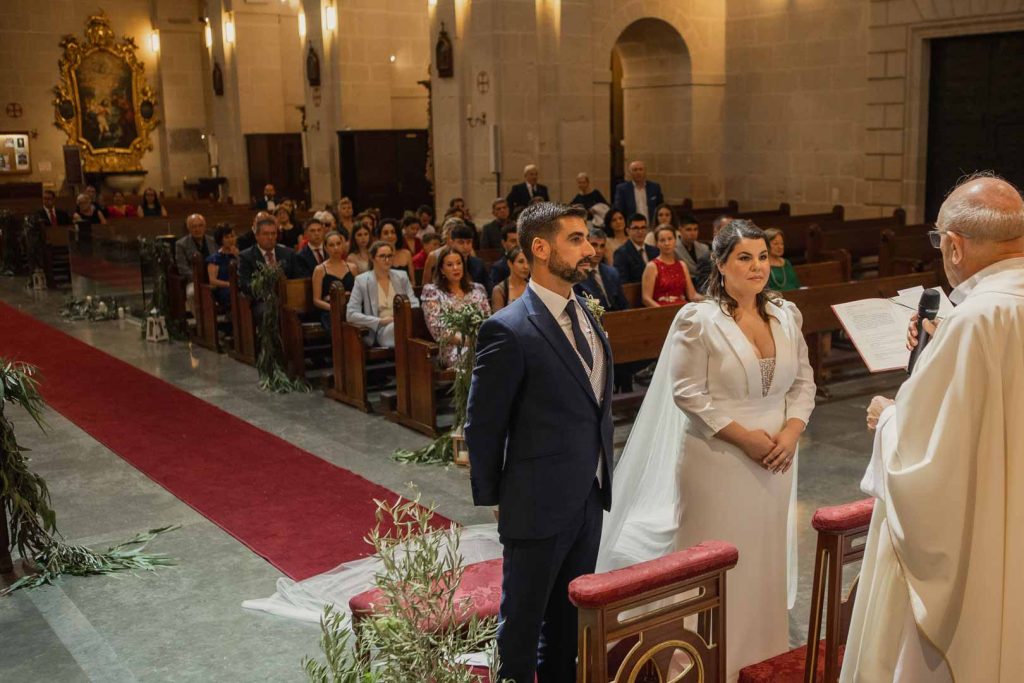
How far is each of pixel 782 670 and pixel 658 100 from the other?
1504cm

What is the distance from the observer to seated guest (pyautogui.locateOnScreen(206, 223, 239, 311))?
10789 mm

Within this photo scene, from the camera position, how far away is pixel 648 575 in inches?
108

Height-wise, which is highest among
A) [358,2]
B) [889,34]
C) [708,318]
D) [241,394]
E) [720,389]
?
[358,2]

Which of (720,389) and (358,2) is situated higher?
(358,2)

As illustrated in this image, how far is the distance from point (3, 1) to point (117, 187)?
4.64 metres

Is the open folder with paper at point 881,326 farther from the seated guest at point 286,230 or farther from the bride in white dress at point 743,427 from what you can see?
the seated guest at point 286,230

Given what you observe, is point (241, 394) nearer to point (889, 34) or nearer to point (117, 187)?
point (889, 34)

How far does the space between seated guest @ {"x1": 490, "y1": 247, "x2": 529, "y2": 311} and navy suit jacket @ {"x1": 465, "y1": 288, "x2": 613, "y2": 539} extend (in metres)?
3.09

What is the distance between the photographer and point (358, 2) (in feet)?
60.1

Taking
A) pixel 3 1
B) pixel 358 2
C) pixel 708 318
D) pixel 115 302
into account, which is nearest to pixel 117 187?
pixel 3 1

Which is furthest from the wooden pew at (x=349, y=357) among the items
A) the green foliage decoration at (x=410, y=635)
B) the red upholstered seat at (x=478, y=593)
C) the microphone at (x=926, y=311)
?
the green foliage decoration at (x=410, y=635)

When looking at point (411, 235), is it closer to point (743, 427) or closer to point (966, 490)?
point (743, 427)

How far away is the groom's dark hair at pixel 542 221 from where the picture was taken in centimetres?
322

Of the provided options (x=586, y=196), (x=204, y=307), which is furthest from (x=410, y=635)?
(x=586, y=196)
